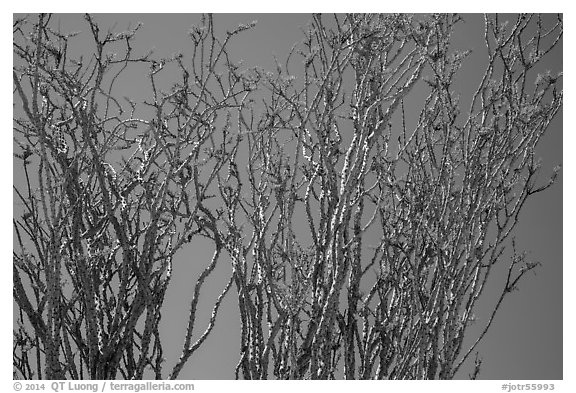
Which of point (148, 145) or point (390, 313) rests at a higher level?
point (148, 145)

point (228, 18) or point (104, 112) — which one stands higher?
point (228, 18)

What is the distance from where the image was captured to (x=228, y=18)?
8.73 feet

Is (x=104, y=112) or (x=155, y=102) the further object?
(x=104, y=112)

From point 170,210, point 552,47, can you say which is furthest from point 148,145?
point 552,47

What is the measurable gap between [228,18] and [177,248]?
33.7 inches
